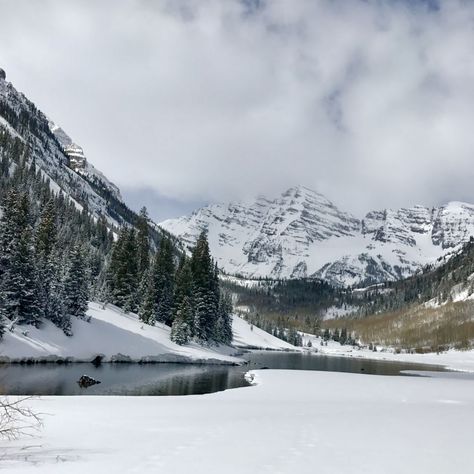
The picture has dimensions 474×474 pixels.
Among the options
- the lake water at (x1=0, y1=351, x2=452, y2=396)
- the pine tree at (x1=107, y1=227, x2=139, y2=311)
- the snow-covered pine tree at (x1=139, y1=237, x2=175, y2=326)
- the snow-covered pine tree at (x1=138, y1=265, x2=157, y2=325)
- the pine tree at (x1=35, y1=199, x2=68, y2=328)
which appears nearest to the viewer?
the lake water at (x1=0, y1=351, x2=452, y2=396)

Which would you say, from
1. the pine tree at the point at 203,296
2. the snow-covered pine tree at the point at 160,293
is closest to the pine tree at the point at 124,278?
the snow-covered pine tree at the point at 160,293

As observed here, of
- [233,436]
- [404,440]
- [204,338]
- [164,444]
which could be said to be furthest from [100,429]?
[204,338]

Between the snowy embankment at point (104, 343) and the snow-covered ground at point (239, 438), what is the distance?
2868cm

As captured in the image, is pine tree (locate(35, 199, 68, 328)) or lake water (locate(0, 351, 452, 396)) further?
pine tree (locate(35, 199, 68, 328))

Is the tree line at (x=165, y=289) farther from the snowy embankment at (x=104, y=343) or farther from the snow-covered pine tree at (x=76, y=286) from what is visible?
the snow-covered pine tree at (x=76, y=286)

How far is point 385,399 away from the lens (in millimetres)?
34094

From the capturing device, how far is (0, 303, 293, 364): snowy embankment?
51.7 m

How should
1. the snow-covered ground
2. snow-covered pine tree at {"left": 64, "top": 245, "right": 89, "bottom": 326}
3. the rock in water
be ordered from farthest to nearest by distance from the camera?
snow-covered pine tree at {"left": 64, "top": 245, "right": 89, "bottom": 326} → the rock in water → the snow-covered ground

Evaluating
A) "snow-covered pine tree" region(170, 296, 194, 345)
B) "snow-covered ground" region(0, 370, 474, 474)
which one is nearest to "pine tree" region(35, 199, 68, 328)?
"snow-covered pine tree" region(170, 296, 194, 345)

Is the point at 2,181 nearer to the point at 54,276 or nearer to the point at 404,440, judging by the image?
the point at 54,276

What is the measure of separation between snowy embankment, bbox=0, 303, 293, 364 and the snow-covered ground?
28.7 m

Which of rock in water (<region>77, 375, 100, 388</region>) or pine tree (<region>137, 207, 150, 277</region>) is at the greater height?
pine tree (<region>137, 207, 150, 277</region>)

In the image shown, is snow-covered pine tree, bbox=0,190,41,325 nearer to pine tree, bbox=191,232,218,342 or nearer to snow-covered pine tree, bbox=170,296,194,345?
snow-covered pine tree, bbox=170,296,194,345

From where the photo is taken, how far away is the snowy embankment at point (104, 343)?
2035 inches
